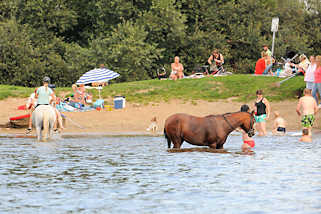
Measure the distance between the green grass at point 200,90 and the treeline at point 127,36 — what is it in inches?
247

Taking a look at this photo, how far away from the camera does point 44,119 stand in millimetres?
19047

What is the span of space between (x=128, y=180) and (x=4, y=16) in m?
34.0

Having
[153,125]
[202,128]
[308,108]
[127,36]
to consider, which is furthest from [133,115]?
[127,36]

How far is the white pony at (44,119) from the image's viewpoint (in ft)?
62.4

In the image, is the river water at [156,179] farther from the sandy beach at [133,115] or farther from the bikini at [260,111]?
the sandy beach at [133,115]

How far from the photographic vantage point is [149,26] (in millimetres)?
40875

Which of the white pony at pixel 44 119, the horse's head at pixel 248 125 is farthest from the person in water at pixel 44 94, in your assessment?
the horse's head at pixel 248 125

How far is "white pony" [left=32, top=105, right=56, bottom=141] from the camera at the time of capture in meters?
19.0

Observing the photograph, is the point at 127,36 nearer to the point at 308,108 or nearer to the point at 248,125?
the point at 308,108

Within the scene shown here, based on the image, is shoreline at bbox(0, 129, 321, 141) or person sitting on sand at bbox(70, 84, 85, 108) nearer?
shoreline at bbox(0, 129, 321, 141)

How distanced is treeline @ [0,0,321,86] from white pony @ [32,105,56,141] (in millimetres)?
18405

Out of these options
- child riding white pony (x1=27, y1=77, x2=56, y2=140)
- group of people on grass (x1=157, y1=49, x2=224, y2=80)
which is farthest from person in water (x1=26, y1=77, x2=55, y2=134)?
group of people on grass (x1=157, y1=49, x2=224, y2=80)

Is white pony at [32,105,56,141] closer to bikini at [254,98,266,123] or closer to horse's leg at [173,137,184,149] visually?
horse's leg at [173,137,184,149]

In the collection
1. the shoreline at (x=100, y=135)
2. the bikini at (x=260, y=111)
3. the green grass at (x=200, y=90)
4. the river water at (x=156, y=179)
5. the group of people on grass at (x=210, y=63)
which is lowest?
the river water at (x=156, y=179)
